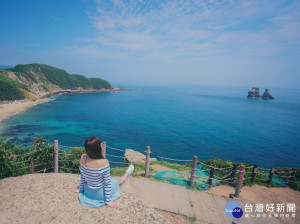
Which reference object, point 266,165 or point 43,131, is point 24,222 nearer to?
point 266,165

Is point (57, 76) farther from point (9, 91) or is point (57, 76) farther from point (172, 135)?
point (172, 135)

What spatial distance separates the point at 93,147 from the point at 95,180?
31.2 inches

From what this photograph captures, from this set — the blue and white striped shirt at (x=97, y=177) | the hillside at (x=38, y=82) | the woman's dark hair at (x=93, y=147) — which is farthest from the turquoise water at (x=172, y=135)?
the woman's dark hair at (x=93, y=147)

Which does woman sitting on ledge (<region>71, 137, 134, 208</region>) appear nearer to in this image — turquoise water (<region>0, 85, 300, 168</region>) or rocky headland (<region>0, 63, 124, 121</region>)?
turquoise water (<region>0, 85, 300, 168</region>)

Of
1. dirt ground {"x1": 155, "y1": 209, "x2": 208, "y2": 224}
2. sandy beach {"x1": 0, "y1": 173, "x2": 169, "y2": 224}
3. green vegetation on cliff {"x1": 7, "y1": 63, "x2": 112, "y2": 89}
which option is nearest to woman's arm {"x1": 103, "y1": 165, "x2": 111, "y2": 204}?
sandy beach {"x1": 0, "y1": 173, "x2": 169, "y2": 224}

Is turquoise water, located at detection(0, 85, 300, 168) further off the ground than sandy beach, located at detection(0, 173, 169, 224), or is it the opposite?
sandy beach, located at detection(0, 173, 169, 224)

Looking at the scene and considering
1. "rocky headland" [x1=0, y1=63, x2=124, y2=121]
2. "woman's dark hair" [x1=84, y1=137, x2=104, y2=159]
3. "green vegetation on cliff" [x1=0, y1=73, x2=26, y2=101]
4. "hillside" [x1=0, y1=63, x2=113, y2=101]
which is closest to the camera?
"woman's dark hair" [x1=84, y1=137, x2=104, y2=159]

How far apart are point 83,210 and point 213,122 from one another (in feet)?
156

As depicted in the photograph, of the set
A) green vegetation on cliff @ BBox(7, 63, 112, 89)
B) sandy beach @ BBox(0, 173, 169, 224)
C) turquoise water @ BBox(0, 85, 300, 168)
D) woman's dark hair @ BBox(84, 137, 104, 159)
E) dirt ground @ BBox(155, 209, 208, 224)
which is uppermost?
Answer: green vegetation on cliff @ BBox(7, 63, 112, 89)

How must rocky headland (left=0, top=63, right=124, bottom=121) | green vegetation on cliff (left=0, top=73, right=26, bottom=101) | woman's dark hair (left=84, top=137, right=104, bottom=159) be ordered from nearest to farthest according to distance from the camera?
woman's dark hair (left=84, top=137, right=104, bottom=159)
rocky headland (left=0, top=63, right=124, bottom=121)
green vegetation on cliff (left=0, top=73, right=26, bottom=101)

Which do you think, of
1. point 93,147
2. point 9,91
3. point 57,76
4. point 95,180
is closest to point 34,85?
point 57,76

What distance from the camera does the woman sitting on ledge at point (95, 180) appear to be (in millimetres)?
3364

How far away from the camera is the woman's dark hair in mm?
3285

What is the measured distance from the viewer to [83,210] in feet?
12.5
